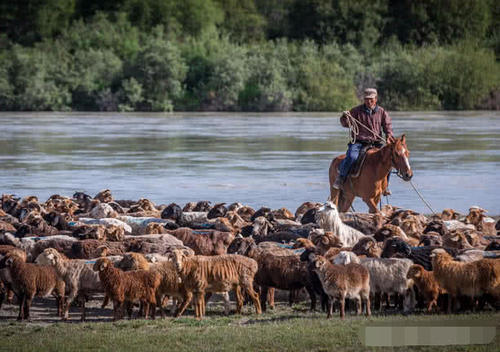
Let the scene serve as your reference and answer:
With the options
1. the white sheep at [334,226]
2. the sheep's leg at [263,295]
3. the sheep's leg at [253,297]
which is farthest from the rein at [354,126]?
the sheep's leg at [253,297]

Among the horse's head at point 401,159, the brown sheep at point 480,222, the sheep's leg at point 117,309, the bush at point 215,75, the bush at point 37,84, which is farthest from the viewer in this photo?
the bush at point 37,84

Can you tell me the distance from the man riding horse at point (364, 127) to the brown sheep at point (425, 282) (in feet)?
21.4

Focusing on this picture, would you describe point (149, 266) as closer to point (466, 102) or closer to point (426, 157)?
point (426, 157)

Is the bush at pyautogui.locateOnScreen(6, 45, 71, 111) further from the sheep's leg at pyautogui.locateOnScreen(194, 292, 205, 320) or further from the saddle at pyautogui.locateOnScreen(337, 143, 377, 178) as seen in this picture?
the sheep's leg at pyautogui.locateOnScreen(194, 292, 205, 320)

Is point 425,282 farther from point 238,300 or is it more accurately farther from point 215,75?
point 215,75

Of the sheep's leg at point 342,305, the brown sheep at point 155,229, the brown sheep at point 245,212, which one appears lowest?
the brown sheep at point 245,212

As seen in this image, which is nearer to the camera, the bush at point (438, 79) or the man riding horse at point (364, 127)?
the man riding horse at point (364, 127)

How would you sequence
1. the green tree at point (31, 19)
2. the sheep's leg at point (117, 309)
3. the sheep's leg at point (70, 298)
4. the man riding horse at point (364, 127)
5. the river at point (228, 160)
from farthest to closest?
the green tree at point (31, 19) < the river at point (228, 160) < the man riding horse at point (364, 127) < the sheep's leg at point (70, 298) < the sheep's leg at point (117, 309)

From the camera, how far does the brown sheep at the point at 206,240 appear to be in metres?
13.6

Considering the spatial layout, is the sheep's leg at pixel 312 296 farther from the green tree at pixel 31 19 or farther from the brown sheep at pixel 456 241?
the green tree at pixel 31 19

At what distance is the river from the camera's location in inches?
907

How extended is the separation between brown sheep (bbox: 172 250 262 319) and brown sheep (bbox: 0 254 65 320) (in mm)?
1428

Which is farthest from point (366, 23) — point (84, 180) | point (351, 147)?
point (351, 147)

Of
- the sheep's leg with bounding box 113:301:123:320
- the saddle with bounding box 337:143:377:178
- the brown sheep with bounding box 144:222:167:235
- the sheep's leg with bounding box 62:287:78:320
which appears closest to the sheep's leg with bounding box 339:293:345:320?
the sheep's leg with bounding box 113:301:123:320
